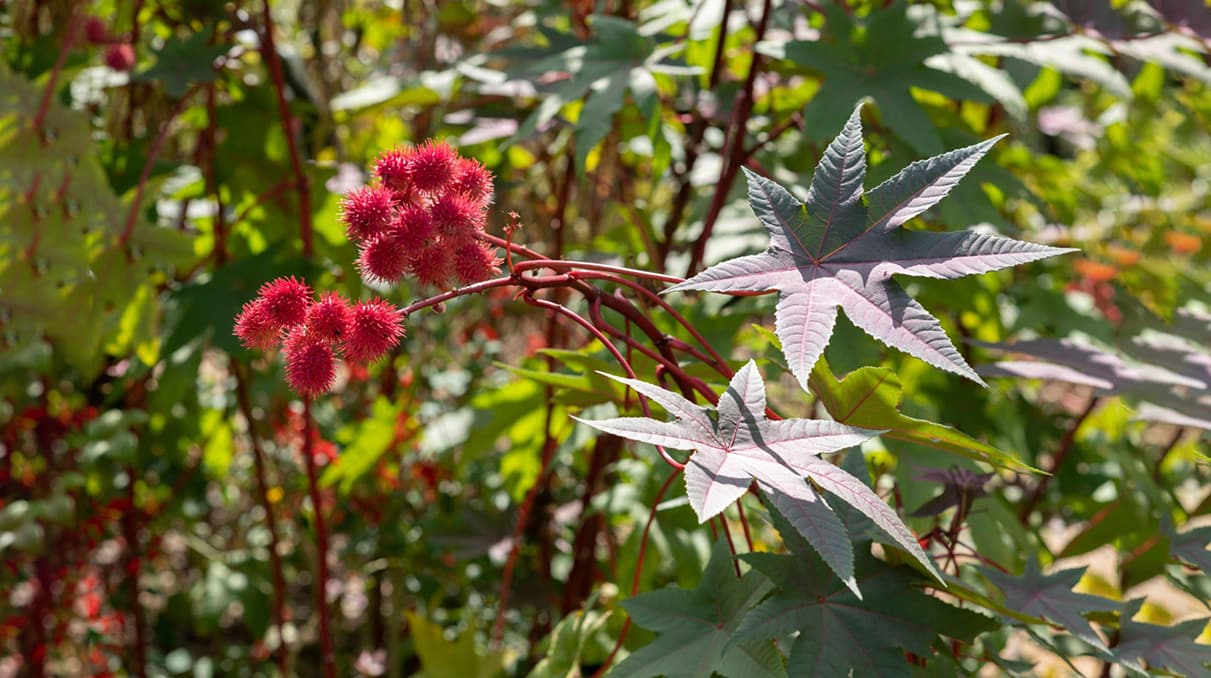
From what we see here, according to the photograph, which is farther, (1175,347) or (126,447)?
(126,447)

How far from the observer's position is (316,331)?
68 centimetres

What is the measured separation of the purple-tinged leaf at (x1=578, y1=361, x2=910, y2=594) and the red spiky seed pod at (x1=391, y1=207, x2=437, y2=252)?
18 cm

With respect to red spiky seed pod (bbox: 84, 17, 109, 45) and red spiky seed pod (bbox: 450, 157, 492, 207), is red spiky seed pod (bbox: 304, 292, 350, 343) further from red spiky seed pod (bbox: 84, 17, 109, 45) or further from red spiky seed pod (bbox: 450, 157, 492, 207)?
red spiky seed pod (bbox: 84, 17, 109, 45)

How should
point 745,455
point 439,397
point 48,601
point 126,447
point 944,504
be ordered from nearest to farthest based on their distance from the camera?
point 745,455 → point 944,504 → point 126,447 → point 48,601 → point 439,397

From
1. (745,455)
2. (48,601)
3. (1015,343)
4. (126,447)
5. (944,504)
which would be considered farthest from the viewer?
(48,601)

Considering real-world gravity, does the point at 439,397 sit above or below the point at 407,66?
below

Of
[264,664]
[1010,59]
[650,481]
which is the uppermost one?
[1010,59]

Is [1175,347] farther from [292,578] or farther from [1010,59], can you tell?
[292,578]

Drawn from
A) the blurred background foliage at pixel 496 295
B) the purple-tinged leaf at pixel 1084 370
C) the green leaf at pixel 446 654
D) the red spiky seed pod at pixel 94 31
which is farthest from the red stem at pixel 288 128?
the purple-tinged leaf at pixel 1084 370

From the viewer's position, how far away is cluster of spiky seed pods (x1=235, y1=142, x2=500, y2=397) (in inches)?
26.6

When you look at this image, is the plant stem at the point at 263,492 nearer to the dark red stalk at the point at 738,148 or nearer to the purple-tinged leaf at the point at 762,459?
the dark red stalk at the point at 738,148

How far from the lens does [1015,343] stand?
117cm

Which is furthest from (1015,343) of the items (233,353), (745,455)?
(233,353)

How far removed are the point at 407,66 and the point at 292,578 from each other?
4.07 feet
